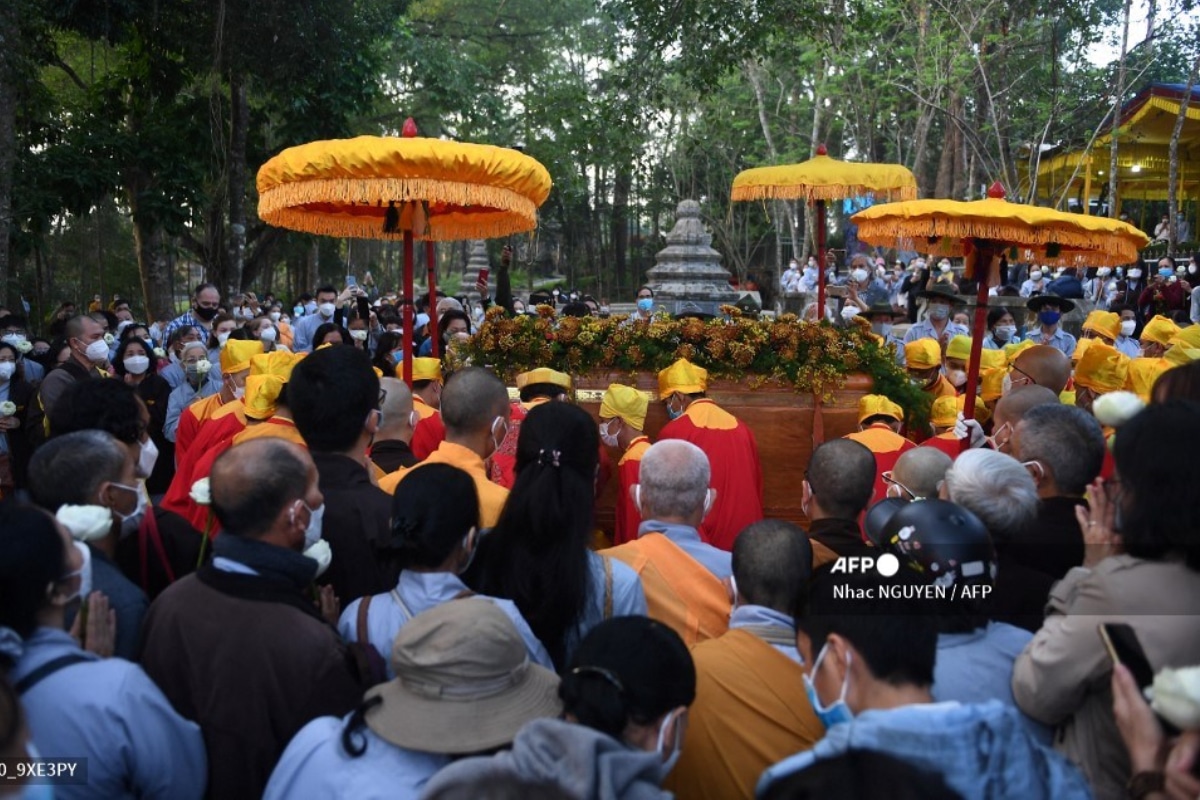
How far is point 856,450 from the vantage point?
3.88m

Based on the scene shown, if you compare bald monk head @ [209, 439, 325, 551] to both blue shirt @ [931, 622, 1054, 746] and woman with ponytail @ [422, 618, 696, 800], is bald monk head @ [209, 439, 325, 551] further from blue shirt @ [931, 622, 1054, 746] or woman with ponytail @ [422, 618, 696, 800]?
blue shirt @ [931, 622, 1054, 746]

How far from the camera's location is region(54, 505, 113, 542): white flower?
108 inches

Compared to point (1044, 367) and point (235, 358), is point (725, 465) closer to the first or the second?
point (1044, 367)

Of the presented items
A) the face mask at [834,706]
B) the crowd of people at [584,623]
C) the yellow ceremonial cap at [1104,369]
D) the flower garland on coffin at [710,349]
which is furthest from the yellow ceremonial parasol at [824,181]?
the face mask at [834,706]

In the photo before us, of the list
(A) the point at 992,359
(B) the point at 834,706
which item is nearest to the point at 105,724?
(B) the point at 834,706

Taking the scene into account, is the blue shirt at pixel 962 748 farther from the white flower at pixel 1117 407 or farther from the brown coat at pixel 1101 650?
the white flower at pixel 1117 407

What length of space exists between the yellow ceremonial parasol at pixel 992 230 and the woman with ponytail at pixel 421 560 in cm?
398

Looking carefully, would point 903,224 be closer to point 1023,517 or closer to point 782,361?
point 782,361

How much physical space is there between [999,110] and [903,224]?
19659 mm

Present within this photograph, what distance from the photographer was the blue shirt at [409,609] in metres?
2.82

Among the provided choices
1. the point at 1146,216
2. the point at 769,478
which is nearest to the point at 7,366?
the point at 769,478

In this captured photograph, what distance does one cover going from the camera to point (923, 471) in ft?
13.3

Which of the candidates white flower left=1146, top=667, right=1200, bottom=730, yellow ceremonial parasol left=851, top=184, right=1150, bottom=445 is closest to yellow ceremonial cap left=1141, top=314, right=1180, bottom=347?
yellow ceremonial parasol left=851, top=184, right=1150, bottom=445

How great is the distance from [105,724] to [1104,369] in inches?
248
